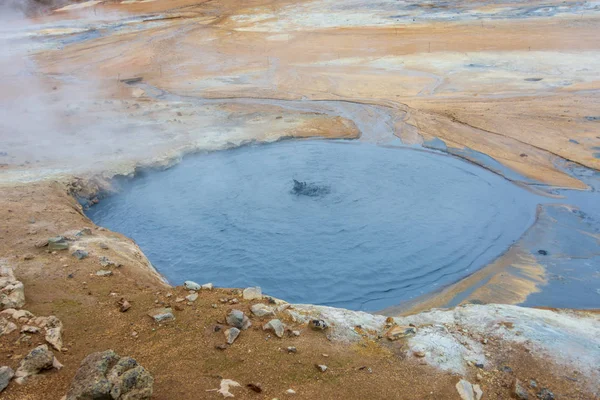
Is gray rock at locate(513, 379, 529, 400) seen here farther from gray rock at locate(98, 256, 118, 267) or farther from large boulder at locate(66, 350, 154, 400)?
gray rock at locate(98, 256, 118, 267)

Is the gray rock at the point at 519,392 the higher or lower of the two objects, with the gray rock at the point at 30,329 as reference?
lower

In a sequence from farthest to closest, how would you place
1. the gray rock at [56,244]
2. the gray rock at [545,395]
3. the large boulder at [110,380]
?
the gray rock at [56,244] < the gray rock at [545,395] < the large boulder at [110,380]

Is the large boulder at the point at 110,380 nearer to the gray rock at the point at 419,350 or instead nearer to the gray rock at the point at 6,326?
the gray rock at the point at 6,326

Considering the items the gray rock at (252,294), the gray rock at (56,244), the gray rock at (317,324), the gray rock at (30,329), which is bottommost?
the gray rock at (317,324)

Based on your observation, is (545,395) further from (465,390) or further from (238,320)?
(238,320)

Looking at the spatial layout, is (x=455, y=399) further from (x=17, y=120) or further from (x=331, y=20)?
(x=331, y=20)

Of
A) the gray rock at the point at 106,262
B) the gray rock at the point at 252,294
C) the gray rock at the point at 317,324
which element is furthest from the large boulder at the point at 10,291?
the gray rock at the point at 317,324

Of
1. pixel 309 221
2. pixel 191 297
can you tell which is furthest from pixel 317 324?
pixel 309 221
